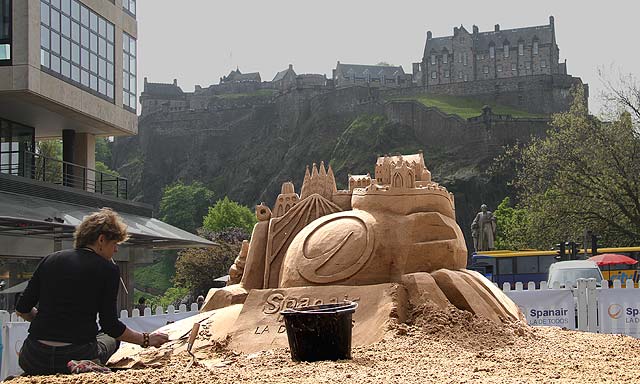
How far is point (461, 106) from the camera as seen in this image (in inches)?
2746

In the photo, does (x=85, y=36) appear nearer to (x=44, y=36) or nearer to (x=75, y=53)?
(x=75, y=53)

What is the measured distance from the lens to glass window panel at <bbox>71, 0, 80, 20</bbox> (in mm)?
24672

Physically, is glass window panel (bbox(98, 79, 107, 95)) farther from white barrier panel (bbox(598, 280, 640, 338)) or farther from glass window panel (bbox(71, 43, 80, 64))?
white barrier panel (bbox(598, 280, 640, 338))

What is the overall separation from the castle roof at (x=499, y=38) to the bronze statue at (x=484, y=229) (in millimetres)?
55156

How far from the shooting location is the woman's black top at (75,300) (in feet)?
16.9

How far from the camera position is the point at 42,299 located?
17.1 feet

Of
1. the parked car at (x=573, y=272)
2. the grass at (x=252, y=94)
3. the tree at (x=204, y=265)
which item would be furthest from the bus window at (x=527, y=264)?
the grass at (x=252, y=94)

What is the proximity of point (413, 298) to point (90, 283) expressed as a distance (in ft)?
13.0

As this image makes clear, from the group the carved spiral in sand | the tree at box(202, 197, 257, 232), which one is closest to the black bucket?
the carved spiral in sand

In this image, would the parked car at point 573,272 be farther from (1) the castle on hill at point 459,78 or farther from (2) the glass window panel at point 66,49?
(1) the castle on hill at point 459,78

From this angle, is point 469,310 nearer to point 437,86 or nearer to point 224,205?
point 224,205

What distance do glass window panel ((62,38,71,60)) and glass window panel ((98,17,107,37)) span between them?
226 cm

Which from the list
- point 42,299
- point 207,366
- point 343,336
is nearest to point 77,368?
point 42,299

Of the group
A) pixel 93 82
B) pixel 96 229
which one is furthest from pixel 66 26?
pixel 96 229
